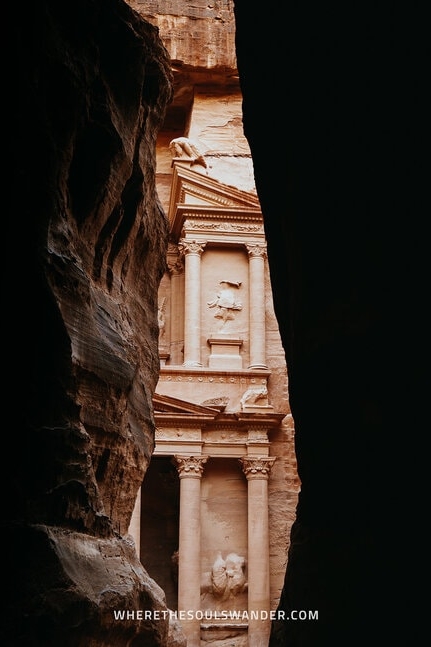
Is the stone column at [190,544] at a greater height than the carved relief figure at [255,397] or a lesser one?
lesser

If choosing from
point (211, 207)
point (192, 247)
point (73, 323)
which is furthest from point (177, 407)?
point (73, 323)

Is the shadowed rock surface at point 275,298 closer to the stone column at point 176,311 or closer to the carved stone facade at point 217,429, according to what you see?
the carved stone facade at point 217,429

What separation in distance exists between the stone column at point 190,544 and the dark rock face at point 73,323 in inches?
472

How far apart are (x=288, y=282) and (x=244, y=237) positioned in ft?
52.5

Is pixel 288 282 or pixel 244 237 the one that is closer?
pixel 288 282

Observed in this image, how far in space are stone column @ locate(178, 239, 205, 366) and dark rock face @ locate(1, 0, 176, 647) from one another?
13511 mm

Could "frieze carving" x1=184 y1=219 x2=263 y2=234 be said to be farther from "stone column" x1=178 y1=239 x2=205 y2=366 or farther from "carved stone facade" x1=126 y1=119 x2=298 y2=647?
"stone column" x1=178 y1=239 x2=205 y2=366

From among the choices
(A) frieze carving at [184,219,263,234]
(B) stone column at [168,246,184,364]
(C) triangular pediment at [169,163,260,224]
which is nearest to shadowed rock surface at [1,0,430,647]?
(A) frieze carving at [184,219,263,234]

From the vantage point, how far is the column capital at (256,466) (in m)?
18.6

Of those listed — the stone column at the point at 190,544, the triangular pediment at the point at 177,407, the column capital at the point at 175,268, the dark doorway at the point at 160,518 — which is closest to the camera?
the stone column at the point at 190,544

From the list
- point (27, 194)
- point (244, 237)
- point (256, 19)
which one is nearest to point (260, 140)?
point (256, 19)

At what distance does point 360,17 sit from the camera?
3.42 metres

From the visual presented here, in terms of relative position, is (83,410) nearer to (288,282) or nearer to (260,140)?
(288,282)

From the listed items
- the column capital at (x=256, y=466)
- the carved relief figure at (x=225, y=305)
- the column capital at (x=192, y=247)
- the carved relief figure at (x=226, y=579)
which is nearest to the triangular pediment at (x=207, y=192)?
the column capital at (x=192, y=247)
